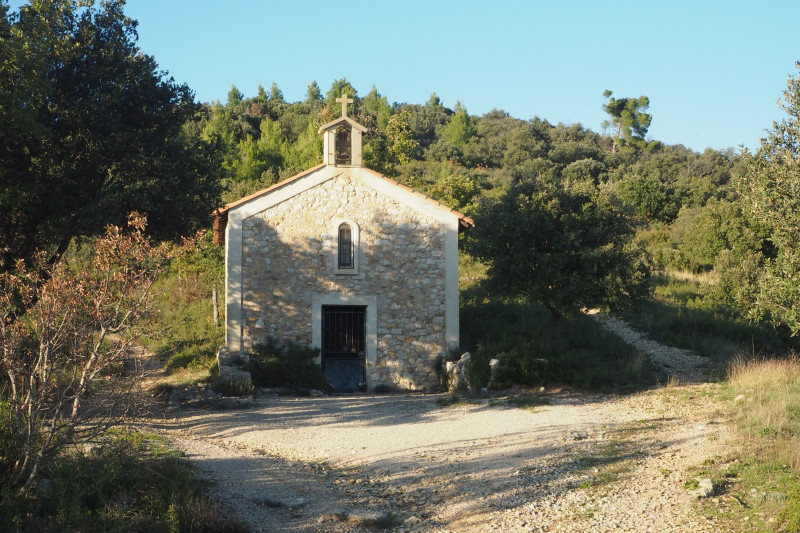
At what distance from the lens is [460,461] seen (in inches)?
406

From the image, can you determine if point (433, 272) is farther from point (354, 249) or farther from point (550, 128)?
point (550, 128)

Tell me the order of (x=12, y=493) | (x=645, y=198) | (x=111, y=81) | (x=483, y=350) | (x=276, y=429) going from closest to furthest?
1. (x=12, y=493)
2. (x=276, y=429)
3. (x=111, y=81)
4. (x=483, y=350)
5. (x=645, y=198)

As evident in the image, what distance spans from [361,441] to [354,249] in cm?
686

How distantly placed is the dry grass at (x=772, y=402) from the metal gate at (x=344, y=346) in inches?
333

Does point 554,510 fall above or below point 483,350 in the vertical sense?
below

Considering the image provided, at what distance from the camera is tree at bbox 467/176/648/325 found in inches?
688

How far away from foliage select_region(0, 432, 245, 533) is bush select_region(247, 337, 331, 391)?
7992 mm

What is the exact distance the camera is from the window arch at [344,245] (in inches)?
698

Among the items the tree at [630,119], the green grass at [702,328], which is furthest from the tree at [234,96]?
the green grass at [702,328]

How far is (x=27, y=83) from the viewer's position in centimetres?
1349

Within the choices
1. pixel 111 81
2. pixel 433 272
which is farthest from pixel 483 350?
pixel 111 81

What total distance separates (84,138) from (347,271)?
652cm

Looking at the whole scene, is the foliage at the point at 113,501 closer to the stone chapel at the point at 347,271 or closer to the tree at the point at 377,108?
the stone chapel at the point at 347,271

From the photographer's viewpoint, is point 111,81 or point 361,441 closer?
point 361,441
